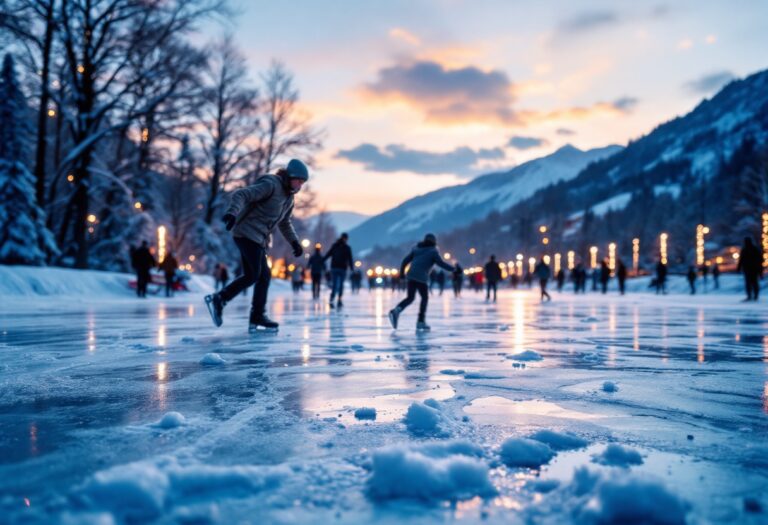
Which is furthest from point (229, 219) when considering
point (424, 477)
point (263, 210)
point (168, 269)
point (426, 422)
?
point (168, 269)

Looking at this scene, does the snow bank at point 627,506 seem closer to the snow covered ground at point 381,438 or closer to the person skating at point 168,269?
the snow covered ground at point 381,438

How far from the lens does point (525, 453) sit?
2033 mm

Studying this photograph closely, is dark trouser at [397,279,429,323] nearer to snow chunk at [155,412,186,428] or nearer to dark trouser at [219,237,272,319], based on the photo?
dark trouser at [219,237,272,319]

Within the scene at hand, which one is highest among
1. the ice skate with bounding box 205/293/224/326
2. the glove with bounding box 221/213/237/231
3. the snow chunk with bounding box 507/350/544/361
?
the glove with bounding box 221/213/237/231

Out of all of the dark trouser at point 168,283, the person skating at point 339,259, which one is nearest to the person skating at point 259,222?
the person skating at point 339,259

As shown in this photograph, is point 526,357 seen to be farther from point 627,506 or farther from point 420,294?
point 420,294

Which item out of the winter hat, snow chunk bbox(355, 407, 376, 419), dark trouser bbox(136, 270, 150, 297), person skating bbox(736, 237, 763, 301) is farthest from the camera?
dark trouser bbox(136, 270, 150, 297)

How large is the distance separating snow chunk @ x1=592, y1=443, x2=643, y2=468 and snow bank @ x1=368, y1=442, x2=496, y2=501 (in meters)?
0.43

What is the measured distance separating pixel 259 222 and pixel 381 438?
539 centimetres

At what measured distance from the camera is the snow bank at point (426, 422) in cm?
240

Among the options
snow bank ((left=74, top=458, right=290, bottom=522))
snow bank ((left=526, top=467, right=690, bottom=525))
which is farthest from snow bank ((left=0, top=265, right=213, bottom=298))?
snow bank ((left=526, top=467, right=690, bottom=525))

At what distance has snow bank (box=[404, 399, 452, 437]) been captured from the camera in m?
2.40

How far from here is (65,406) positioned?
2918mm

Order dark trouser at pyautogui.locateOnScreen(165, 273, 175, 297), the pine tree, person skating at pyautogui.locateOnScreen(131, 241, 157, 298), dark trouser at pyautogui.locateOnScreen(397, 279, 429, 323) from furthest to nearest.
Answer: dark trouser at pyautogui.locateOnScreen(165, 273, 175, 297) → the pine tree → person skating at pyautogui.locateOnScreen(131, 241, 157, 298) → dark trouser at pyautogui.locateOnScreen(397, 279, 429, 323)
